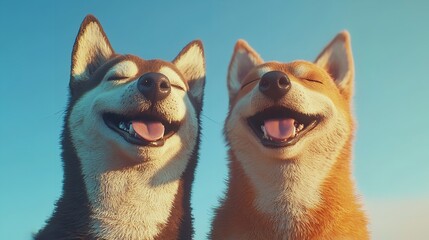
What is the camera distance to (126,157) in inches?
201

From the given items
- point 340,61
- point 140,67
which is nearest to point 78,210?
point 140,67

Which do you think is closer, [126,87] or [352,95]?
[126,87]

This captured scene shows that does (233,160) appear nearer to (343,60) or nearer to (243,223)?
(243,223)

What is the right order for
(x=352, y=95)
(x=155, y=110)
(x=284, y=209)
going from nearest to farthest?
(x=284, y=209)
(x=155, y=110)
(x=352, y=95)

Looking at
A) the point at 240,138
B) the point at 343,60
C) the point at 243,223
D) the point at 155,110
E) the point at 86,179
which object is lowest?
the point at 243,223

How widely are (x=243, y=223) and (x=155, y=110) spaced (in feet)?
5.07

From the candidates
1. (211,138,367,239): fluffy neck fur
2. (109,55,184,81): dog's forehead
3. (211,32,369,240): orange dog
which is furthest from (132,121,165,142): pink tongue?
(211,138,367,239): fluffy neck fur

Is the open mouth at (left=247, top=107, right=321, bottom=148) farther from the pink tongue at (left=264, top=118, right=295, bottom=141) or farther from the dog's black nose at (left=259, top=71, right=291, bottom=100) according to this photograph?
the dog's black nose at (left=259, top=71, right=291, bottom=100)

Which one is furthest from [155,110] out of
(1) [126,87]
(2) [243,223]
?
(2) [243,223]

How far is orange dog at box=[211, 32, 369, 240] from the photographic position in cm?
490

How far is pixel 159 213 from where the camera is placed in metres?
5.09

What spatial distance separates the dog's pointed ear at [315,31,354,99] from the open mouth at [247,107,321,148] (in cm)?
93

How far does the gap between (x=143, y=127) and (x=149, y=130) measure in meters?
0.08

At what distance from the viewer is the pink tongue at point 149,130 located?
5160 mm
